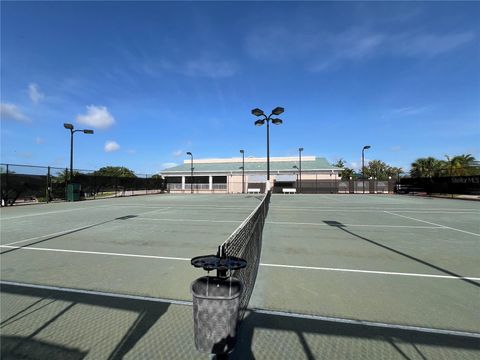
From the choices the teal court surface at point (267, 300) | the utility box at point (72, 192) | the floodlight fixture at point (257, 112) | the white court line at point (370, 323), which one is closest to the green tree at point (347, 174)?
the floodlight fixture at point (257, 112)

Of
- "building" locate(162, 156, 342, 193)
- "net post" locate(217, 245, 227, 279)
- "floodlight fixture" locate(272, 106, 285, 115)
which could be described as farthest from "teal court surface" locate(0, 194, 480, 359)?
"building" locate(162, 156, 342, 193)

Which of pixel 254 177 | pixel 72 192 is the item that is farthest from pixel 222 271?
pixel 254 177

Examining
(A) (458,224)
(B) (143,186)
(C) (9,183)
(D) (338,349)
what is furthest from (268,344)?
(B) (143,186)

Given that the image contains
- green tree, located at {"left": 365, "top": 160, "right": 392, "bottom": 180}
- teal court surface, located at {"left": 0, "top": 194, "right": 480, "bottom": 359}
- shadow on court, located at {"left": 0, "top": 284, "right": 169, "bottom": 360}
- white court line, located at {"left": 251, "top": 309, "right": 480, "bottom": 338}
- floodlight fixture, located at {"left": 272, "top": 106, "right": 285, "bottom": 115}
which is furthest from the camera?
green tree, located at {"left": 365, "top": 160, "right": 392, "bottom": 180}

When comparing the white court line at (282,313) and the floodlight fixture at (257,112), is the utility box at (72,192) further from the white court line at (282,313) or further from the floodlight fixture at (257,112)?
the white court line at (282,313)

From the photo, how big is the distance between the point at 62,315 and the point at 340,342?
3.22 metres

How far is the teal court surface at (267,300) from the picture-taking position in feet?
9.92

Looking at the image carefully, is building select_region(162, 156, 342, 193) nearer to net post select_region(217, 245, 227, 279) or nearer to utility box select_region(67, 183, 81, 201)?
utility box select_region(67, 183, 81, 201)

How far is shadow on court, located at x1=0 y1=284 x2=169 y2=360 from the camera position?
2.90m

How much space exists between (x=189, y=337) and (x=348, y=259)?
13.8 feet

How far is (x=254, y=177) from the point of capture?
57.2 m

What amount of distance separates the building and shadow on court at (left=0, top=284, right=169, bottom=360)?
164 ft

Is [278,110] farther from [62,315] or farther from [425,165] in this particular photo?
[425,165]

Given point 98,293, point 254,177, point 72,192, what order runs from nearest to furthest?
point 98,293, point 72,192, point 254,177
